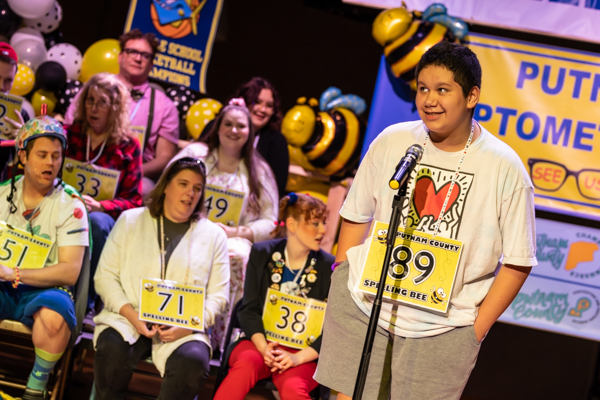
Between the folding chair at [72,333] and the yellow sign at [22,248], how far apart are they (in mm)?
212

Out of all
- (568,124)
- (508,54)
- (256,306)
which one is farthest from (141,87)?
(568,124)

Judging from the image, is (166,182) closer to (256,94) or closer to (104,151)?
(104,151)

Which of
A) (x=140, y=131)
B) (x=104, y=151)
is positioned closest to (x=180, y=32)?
(x=140, y=131)

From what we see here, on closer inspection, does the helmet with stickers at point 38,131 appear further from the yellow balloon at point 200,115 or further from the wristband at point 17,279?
the yellow balloon at point 200,115

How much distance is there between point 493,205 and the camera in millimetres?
1877

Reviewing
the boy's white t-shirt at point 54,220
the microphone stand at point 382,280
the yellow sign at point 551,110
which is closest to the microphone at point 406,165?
the microphone stand at point 382,280

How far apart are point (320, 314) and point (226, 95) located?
3032mm

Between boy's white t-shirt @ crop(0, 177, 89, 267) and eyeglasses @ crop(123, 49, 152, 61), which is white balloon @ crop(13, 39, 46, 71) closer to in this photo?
eyeglasses @ crop(123, 49, 152, 61)

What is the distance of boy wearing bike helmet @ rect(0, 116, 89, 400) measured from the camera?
9.71ft

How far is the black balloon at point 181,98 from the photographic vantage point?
509 centimetres

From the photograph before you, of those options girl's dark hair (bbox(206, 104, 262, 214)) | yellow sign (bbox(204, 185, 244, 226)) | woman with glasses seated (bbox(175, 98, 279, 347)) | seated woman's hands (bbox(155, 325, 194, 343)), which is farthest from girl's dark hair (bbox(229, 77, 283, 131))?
seated woman's hands (bbox(155, 325, 194, 343))

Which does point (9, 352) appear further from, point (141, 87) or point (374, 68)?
point (374, 68)

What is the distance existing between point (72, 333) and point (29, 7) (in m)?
3.03

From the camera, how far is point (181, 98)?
5098mm
